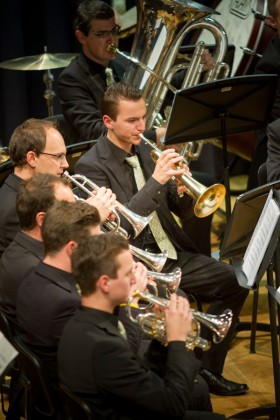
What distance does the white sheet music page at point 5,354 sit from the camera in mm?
2455

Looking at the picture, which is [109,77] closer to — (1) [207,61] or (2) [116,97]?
(1) [207,61]

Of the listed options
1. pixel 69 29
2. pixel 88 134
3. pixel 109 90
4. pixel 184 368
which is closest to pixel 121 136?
pixel 109 90

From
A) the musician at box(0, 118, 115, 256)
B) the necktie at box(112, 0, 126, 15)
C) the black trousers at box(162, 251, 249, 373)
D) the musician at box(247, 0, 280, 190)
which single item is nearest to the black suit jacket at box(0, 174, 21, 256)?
the musician at box(0, 118, 115, 256)

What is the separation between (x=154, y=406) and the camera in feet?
8.48

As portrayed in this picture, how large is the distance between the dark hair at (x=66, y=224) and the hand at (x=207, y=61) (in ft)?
7.47

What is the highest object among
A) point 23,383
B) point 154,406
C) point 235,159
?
point 154,406

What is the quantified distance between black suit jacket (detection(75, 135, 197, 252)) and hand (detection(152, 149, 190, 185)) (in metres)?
0.04

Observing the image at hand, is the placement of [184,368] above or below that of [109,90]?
below

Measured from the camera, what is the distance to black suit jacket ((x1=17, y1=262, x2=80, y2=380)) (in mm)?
2881

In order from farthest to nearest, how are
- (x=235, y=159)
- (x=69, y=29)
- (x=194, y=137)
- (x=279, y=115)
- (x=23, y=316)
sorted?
(x=235, y=159) < (x=69, y=29) < (x=279, y=115) < (x=194, y=137) < (x=23, y=316)

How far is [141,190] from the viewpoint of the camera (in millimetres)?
4062

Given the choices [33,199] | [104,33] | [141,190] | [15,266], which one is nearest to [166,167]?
[141,190]

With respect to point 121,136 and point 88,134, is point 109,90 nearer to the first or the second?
Result: point 121,136

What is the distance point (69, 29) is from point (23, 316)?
4392 mm
